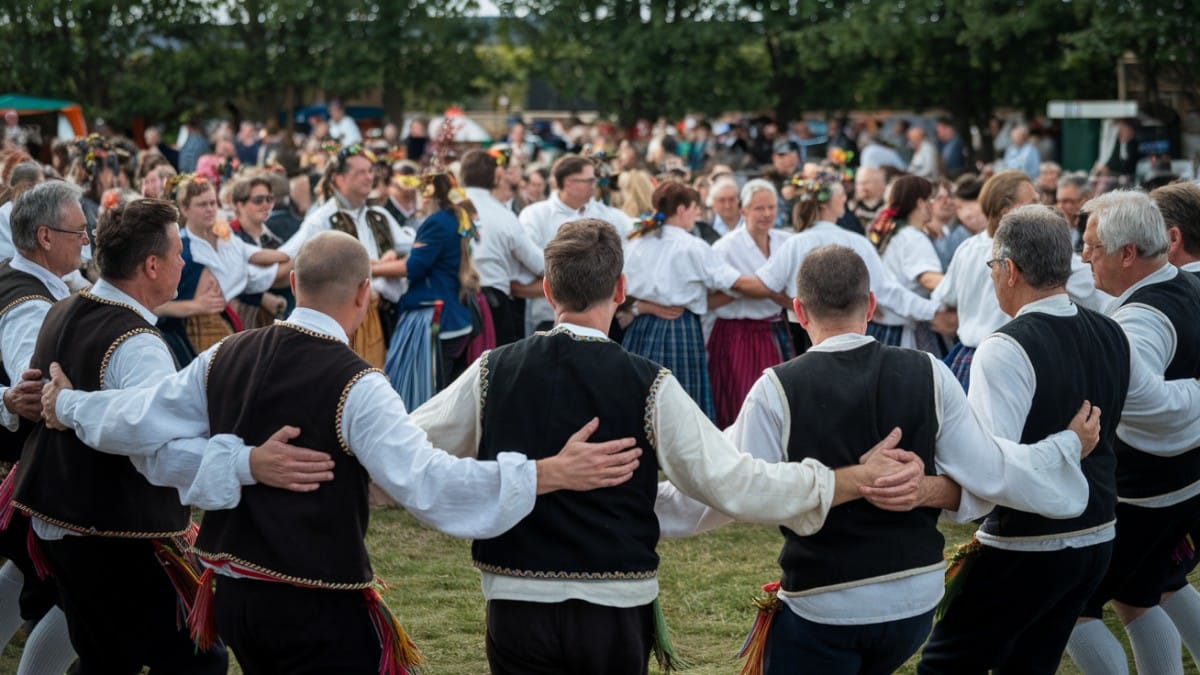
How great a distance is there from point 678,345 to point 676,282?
34 centimetres

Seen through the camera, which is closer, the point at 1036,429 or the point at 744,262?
the point at 1036,429

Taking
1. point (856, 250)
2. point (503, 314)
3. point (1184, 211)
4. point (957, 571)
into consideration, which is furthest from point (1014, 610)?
point (503, 314)

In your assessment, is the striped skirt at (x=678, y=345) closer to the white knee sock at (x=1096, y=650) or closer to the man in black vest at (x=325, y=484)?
the white knee sock at (x=1096, y=650)

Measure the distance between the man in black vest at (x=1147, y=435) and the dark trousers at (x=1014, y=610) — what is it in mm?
445

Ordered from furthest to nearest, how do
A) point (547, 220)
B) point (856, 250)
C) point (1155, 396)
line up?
point (547, 220), point (856, 250), point (1155, 396)

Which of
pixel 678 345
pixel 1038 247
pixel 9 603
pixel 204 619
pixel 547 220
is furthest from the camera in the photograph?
pixel 547 220

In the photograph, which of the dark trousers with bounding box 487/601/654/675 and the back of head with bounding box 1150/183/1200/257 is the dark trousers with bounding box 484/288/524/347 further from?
the dark trousers with bounding box 487/601/654/675

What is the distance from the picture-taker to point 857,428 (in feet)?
10.4

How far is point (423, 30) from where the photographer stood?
26.2 meters

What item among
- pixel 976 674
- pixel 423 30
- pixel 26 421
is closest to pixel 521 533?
pixel 976 674

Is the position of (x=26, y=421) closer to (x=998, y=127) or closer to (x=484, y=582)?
(x=484, y=582)

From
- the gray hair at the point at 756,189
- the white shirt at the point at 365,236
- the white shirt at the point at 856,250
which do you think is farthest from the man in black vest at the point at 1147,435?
the white shirt at the point at 365,236

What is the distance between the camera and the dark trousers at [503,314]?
7.58 m

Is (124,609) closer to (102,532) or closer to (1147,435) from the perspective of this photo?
(102,532)
